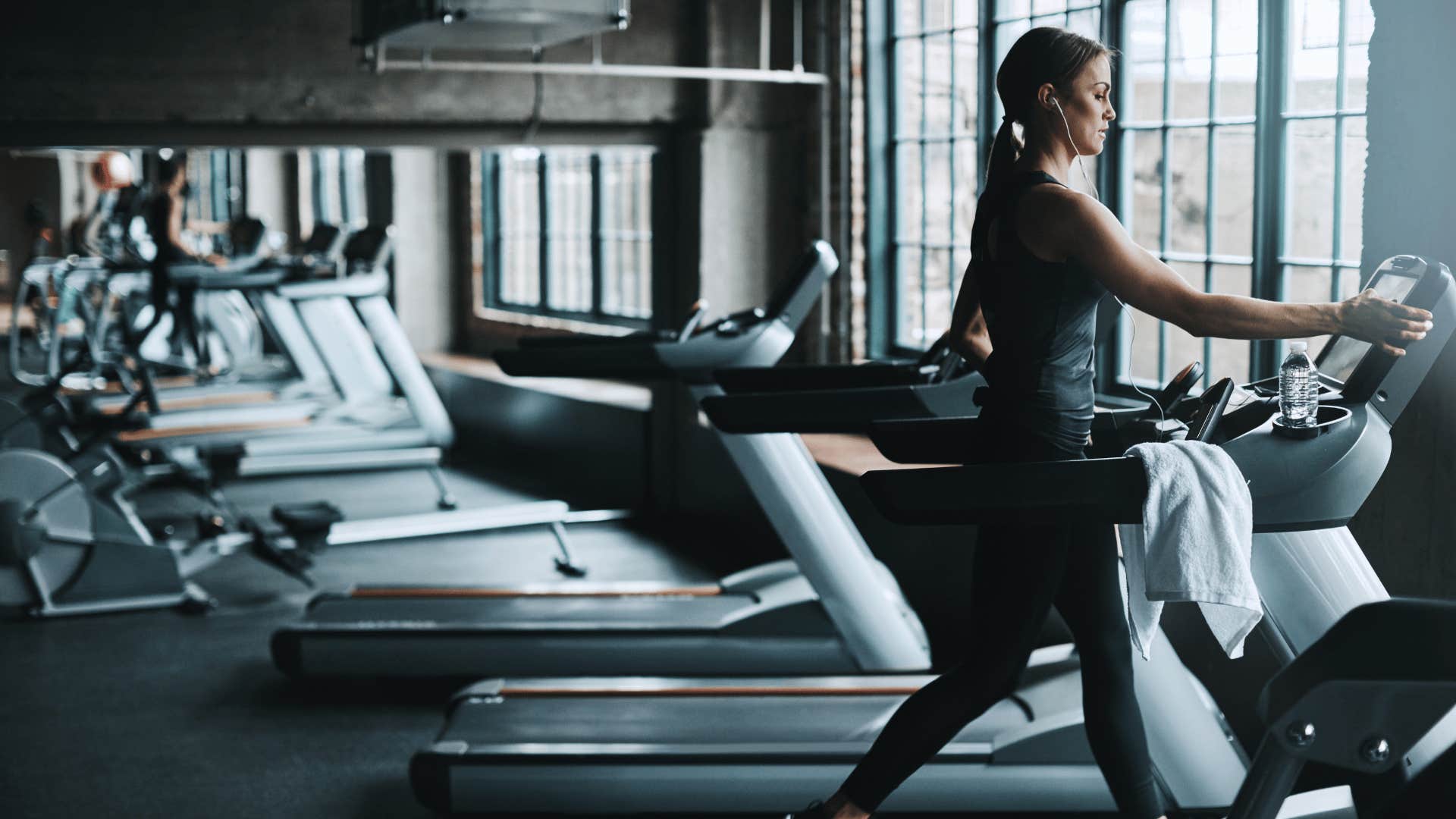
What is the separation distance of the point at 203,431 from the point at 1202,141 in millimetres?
4957

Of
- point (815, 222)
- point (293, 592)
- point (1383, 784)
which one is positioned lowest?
point (293, 592)

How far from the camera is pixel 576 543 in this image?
238 inches

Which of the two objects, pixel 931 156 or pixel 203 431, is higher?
pixel 931 156

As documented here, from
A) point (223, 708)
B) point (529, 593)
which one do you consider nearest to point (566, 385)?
point (529, 593)

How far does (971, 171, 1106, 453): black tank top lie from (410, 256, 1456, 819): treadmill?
18cm

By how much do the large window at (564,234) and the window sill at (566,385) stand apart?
0.42m

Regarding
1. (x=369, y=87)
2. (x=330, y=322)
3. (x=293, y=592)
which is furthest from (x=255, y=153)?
(x=293, y=592)

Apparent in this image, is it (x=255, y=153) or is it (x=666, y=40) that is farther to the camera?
(x=255, y=153)

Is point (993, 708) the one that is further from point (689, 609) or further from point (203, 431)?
point (203, 431)

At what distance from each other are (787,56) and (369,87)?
1.74 meters

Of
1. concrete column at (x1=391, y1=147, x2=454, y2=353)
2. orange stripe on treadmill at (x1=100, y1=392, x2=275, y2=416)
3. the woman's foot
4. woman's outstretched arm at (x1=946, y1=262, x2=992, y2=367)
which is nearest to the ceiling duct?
woman's outstretched arm at (x1=946, y1=262, x2=992, y2=367)

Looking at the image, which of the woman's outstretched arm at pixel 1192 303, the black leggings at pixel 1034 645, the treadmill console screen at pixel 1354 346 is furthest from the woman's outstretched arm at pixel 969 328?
the treadmill console screen at pixel 1354 346

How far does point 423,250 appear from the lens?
31.7 ft

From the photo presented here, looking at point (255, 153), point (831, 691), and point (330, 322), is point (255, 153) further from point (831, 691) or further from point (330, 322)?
point (831, 691)
